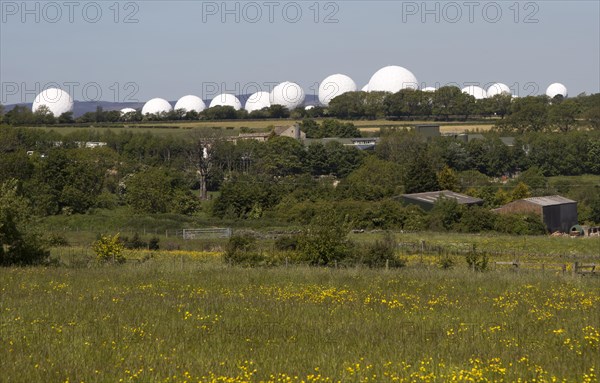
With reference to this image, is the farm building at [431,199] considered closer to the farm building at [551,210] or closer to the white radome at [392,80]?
the farm building at [551,210]

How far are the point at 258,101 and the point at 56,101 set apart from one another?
3454 centimetres

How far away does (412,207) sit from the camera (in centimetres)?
5950

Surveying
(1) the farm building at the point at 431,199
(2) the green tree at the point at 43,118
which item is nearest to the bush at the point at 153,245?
(1) the farm building at the point at 431,199

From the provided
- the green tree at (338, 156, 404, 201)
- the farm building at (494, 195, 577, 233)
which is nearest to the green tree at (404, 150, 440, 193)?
the green tree at (338, 156, 404, 201)

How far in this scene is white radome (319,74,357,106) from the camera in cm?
15538

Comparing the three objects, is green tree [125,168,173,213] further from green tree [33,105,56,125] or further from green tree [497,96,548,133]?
green tree [497,96,548,133]

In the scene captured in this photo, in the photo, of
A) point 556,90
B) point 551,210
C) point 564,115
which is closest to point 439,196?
point 551,210

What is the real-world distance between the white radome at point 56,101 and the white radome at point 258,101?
30556mm

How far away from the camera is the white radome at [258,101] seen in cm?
15150

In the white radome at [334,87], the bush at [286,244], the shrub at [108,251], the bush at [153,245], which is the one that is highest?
the white radome at [334,87]

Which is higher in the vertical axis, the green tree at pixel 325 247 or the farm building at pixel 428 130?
the farm building at pixel 428 130

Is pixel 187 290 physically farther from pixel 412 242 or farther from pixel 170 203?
pixel 170 203

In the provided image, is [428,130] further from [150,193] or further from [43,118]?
[43,118]

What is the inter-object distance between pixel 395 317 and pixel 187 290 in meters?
6.58
